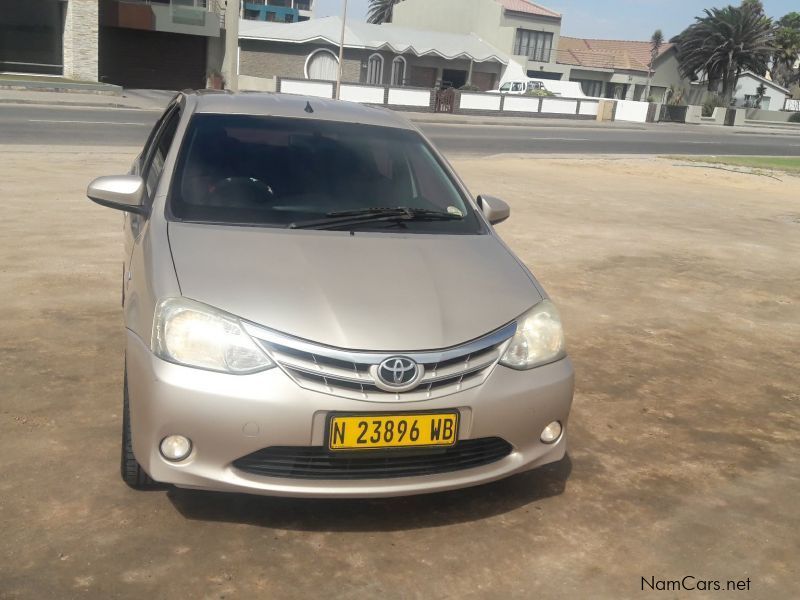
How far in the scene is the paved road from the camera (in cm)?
1811

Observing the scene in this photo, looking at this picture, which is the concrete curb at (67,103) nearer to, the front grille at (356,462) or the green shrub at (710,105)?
the front grille at (356,462)

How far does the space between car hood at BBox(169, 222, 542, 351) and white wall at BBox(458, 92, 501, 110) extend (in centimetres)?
3977

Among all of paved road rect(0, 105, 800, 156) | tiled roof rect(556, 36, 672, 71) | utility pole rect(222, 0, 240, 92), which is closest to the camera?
paved road rect(0, 105, 800, 156)

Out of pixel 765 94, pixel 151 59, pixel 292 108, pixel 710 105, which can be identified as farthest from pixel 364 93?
pixel 765 94

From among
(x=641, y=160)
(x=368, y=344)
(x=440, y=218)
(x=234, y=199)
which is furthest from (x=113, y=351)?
(x=641, y=160)

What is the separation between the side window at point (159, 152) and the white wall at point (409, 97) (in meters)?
35.6

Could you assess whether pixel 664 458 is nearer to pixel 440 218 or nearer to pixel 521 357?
pixel 521 357

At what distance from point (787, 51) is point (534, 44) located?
34.0 metres

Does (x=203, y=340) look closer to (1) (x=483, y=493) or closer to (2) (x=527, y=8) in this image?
(1) (x=483, y=493)

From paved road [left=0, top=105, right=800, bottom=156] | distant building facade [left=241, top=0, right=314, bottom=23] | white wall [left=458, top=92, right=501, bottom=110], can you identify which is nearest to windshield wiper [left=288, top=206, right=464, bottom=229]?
paved road [left=0, top=105, right=800, bottom=156]

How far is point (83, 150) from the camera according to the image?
619 inches

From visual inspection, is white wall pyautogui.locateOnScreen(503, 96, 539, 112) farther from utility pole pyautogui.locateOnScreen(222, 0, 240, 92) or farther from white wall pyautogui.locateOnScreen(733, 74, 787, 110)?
white wall pyautogui.locateOnScreen(733, 74, 787, 110)

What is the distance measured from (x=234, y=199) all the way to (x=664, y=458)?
2487 millimetres

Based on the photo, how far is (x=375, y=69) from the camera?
5538 centimetres
